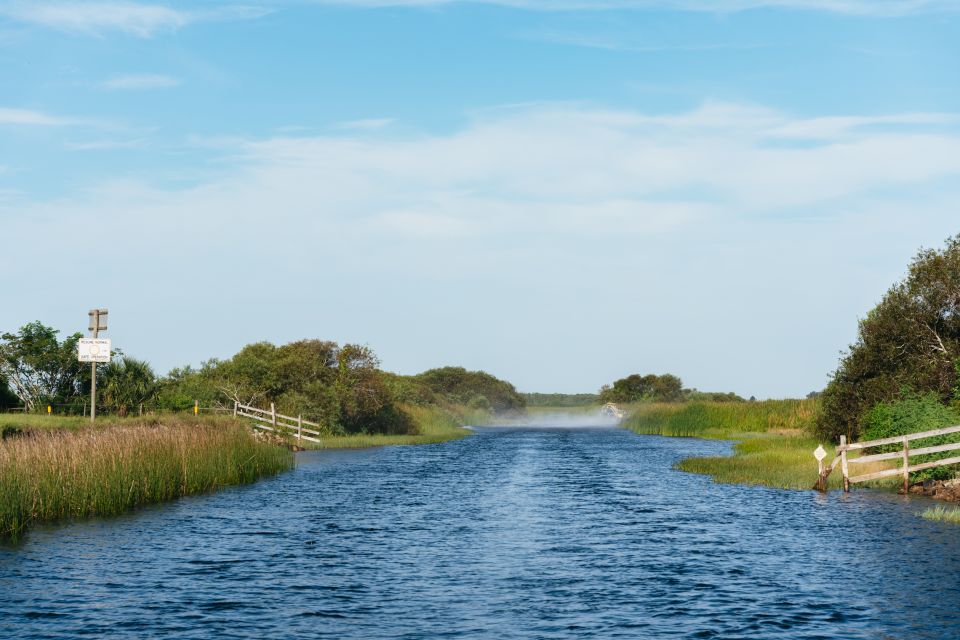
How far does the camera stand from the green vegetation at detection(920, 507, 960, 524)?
28719mm

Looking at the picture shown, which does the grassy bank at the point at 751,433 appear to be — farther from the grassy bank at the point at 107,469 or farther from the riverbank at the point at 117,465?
the grassy bank at the point at 107,469

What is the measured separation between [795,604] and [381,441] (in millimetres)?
58546

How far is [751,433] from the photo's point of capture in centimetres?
8162

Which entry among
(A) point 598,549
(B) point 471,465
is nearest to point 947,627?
(A) point 598,549

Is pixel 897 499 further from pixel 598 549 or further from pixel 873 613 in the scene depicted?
pixel 873 613

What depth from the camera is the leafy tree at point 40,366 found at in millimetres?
66000

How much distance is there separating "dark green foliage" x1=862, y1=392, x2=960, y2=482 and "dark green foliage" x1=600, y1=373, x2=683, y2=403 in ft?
422

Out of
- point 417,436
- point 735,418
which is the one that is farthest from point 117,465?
point 735,418

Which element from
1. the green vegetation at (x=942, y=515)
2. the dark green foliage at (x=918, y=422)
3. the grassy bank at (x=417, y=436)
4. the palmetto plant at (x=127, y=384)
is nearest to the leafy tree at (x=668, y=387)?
the grassy bank at (x=417, y=436)

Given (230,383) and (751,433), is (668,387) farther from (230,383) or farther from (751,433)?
(230,383)

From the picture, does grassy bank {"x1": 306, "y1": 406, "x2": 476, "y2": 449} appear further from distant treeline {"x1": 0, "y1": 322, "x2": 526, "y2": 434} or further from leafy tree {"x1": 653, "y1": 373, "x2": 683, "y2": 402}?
leafy tree {"x1": 653, "y1": 373, "x2": 683, "y2": 402}

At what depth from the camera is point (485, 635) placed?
655 inches

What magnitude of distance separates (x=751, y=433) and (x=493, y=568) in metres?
63.3

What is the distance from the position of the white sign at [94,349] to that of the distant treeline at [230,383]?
9512 mm
